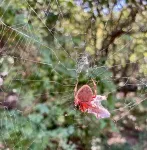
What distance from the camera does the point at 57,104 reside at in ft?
6.08

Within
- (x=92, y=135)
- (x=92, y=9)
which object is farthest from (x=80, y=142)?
(x=92, y=9)

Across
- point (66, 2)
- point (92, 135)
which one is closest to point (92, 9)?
point (66, 2)

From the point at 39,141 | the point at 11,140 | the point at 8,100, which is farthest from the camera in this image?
the point at 8,100

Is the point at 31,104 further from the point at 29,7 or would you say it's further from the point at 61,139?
the point at 29,7

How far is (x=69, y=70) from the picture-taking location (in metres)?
1.79

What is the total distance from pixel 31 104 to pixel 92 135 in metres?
0.35

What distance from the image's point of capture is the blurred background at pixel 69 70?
1.72m

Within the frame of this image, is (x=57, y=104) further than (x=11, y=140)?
Yes

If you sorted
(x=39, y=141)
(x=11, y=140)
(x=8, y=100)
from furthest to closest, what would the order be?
(x=8, y=100) < (x=39, y=141) < (x=11, y=140)

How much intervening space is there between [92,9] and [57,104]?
0.47 meters

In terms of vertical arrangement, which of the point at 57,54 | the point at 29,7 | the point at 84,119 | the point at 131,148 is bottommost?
the point at 131,148

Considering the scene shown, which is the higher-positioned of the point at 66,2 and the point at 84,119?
the point at 66,2

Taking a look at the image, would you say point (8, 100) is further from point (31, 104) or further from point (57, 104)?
point (57, 104)

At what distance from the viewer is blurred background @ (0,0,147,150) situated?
1719 mm
